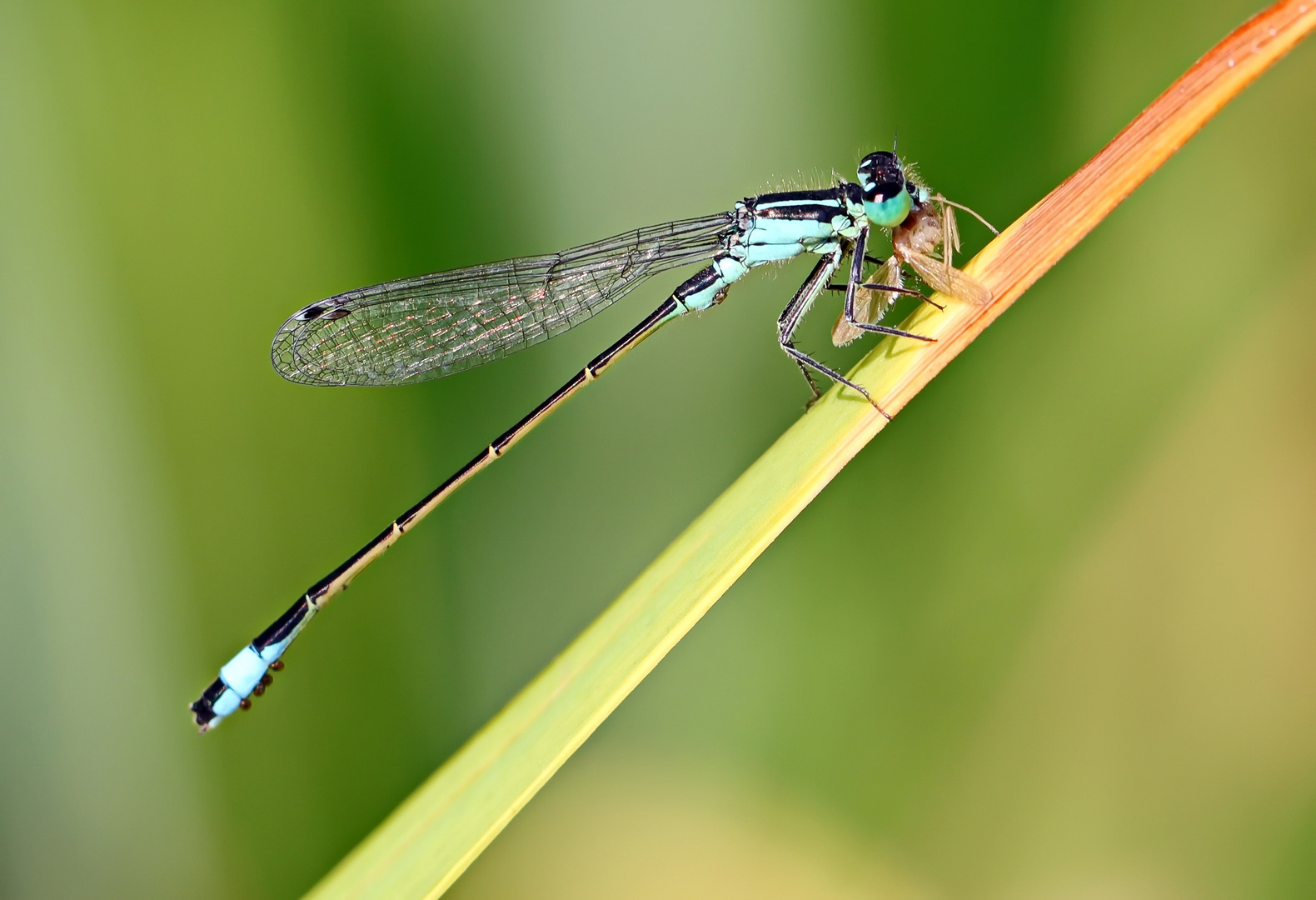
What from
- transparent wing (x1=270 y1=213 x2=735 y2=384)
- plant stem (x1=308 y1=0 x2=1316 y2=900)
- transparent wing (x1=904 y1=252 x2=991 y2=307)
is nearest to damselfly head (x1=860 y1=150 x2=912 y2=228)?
transparent wing (x1=904 y1=252 x2=991 y2=307)

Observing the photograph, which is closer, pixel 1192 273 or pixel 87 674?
pixel 1192 273

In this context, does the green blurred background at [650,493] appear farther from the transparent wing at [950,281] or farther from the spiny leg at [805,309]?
the transparent wing at [950,281]

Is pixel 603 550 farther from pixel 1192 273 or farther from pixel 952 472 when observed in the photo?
pixel 1192 273

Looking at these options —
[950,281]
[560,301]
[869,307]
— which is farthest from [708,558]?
[560,301]

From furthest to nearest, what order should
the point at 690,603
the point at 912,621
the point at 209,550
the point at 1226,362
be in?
the point at 209,550, the point at 912,621, the point at 1226,362, the point at 690,603

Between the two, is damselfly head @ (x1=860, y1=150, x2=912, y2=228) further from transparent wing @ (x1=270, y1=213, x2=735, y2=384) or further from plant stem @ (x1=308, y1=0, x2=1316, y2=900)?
plant stem @ (x1=308, y1=0, x2=1316, y2=900)

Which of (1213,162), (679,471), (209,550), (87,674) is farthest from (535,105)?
(87,674)
